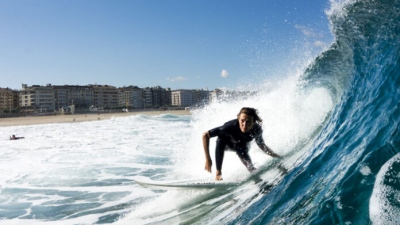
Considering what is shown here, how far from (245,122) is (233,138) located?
1.76 feet

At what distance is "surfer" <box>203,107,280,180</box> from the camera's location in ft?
15.3

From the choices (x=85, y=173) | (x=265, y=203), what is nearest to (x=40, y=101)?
(x=85, y=173)

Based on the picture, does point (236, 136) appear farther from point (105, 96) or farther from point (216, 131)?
point (105, 96)

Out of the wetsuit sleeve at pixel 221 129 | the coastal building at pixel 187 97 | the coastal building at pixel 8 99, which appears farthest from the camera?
the coastal building at pixel 187 97

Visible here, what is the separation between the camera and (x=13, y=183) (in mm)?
9258

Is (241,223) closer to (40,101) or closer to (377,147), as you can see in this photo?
(377,147)

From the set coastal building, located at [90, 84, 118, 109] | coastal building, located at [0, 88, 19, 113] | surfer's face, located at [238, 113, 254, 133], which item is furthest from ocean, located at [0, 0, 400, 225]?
coastal building, located at [90, 84, 118, 109]

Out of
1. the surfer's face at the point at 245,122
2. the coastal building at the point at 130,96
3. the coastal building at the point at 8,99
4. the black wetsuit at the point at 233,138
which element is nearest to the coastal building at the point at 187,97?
the coastal building at the point at 130,96

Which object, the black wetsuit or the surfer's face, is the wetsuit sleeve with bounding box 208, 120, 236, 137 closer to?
the black wetsuit

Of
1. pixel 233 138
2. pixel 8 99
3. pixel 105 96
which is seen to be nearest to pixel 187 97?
pixel 105 96

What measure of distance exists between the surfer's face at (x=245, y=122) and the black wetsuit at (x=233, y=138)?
0.20 m

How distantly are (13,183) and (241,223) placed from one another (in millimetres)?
8246

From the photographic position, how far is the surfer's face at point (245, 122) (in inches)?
181

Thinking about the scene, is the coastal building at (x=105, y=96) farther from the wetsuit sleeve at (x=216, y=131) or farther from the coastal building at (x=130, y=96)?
the wetsuit sleeve at (x=216, y=131)
